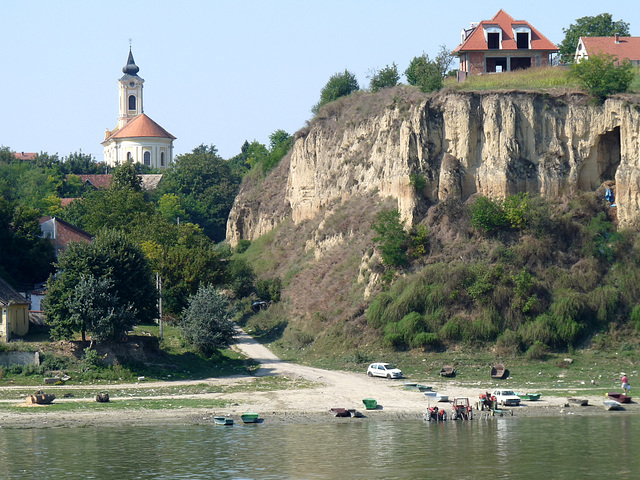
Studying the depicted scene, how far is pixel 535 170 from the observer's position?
62156mm

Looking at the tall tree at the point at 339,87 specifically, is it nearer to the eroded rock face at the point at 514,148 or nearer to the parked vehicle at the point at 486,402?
the eroded rock face at the point at 514,148

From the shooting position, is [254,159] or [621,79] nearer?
[621,79]

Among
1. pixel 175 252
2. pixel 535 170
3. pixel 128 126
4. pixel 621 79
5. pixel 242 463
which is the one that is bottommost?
pixel 242 463

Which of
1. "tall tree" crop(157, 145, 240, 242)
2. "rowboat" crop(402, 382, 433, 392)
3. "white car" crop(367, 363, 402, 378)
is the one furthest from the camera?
"tall tree" crop(157, 145, 240, 242)

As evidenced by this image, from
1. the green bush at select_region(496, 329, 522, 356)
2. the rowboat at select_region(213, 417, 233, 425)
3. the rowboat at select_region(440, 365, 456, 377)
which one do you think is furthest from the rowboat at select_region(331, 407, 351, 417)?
the green bush at select_region(496, 329, 522, 356)

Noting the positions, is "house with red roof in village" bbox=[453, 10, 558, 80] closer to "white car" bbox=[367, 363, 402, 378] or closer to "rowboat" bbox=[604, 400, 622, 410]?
"white car" bbox=[367, 363, 402, 378]

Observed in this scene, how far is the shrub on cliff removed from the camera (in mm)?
62500

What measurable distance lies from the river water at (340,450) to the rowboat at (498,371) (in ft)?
28.3

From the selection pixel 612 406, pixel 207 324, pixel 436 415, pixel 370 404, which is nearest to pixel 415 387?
pixel 370 404

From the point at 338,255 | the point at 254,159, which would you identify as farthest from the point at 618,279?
the point at 254,159

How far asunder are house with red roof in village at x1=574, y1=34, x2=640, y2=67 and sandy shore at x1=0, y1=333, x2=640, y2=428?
1352 inches

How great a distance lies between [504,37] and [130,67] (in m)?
114

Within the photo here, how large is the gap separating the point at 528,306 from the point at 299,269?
20.4 m

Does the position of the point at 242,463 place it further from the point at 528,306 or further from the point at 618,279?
the point at 618,279
